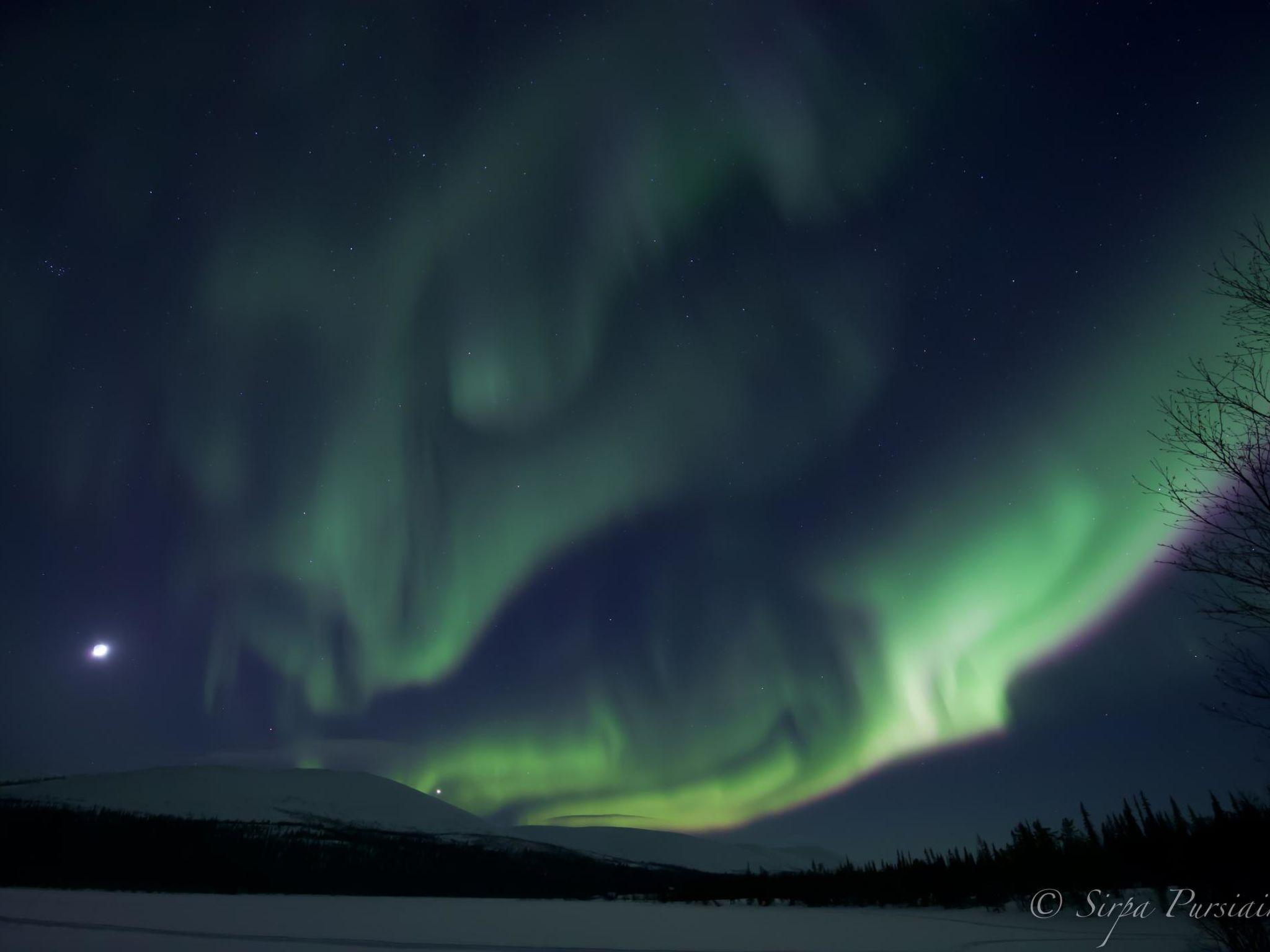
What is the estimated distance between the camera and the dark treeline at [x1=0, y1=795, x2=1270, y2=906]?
2170 cm

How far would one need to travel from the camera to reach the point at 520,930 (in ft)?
75.8

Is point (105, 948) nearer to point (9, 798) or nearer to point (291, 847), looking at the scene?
point (291, 847)

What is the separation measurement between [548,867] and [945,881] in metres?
127

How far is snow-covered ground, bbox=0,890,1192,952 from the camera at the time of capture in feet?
56.0

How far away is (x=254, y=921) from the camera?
23.6 m

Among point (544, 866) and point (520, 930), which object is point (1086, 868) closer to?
point (520, 930)

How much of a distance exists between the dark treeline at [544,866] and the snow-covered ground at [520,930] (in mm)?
3426

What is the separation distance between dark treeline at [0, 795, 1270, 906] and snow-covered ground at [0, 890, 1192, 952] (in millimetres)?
3426

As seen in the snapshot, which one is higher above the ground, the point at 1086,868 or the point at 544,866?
the point at 1086,868

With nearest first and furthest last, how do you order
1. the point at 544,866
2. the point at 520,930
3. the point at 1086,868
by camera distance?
the point at 520,930
the point at 1086,868
the point at 544,866

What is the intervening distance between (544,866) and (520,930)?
143435 millimetres

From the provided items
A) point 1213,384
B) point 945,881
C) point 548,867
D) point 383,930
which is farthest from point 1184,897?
point 548,867

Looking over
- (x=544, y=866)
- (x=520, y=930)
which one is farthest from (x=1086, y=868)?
(x=544, y=866)

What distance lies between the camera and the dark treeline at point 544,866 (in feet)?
71.2
